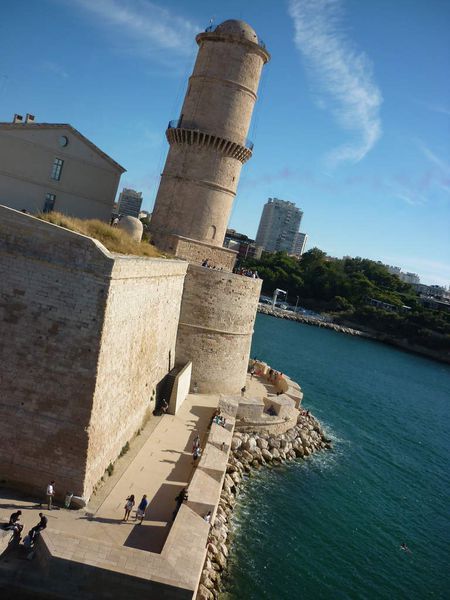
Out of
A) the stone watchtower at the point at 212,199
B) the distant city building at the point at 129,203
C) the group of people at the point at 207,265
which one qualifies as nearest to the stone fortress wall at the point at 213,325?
the stone watchtower at the point at 212,199

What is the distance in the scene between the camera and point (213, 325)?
55.2 feet

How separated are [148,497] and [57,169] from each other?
34.3ft

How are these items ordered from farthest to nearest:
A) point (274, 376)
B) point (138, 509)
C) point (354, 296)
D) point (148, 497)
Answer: point (354, 296), point (274, 376), point (148, 497), point (138, 509)

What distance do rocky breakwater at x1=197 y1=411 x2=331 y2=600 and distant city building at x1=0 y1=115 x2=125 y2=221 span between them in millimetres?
9480

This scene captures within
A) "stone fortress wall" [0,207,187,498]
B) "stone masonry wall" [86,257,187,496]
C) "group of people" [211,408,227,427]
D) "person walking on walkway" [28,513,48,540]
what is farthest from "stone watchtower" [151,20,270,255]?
"person walking on walkway" [28,513,48,540]

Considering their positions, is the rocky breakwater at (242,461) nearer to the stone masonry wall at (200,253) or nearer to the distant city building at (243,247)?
the stone masonry wall at (200,253)

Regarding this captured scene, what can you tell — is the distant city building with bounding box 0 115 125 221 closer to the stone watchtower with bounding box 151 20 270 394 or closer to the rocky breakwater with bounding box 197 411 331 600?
Answer: the stone watchtower with bounding box 151 20 270 394

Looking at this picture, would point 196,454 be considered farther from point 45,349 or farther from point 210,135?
point 210,135

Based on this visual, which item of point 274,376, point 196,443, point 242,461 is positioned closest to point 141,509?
point 196,443

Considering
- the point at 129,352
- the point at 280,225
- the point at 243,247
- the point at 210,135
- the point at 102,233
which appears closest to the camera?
the point at 129,352

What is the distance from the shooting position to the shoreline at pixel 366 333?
63.6m

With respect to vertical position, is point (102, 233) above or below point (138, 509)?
above

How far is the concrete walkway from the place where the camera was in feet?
28.0

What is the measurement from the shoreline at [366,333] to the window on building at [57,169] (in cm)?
5007
